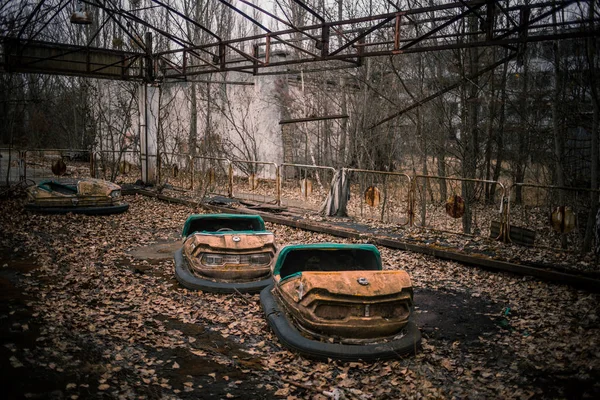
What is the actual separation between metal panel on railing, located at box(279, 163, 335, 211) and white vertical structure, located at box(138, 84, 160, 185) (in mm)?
4248

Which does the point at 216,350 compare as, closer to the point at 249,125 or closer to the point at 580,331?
the point at 580,331

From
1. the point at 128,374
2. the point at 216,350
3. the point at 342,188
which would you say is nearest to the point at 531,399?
the point at 216,350

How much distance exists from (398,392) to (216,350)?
5.57ft

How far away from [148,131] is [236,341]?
476 inches

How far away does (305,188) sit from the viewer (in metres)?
12.1

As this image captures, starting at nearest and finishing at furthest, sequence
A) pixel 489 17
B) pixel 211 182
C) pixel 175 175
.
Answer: pixel 489 17 < pixel 211 182 < pixel 175 175

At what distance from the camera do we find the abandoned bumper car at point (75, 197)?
10984 millimetres

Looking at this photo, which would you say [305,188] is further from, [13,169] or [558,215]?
[13,169]

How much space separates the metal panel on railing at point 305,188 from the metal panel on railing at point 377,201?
88 centimetres

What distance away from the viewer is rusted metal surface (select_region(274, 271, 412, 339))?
429 centimetres

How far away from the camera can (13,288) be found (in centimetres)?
590

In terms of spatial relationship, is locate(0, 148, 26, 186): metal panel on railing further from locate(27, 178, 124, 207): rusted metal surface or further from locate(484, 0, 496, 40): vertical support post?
locate(484, 0, 496, 40): vertical support post

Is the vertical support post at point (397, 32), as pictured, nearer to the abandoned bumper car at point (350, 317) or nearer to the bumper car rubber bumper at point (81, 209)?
the abandoned bumper car at point (350, 317)

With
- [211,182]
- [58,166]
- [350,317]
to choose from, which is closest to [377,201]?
[211,182]
